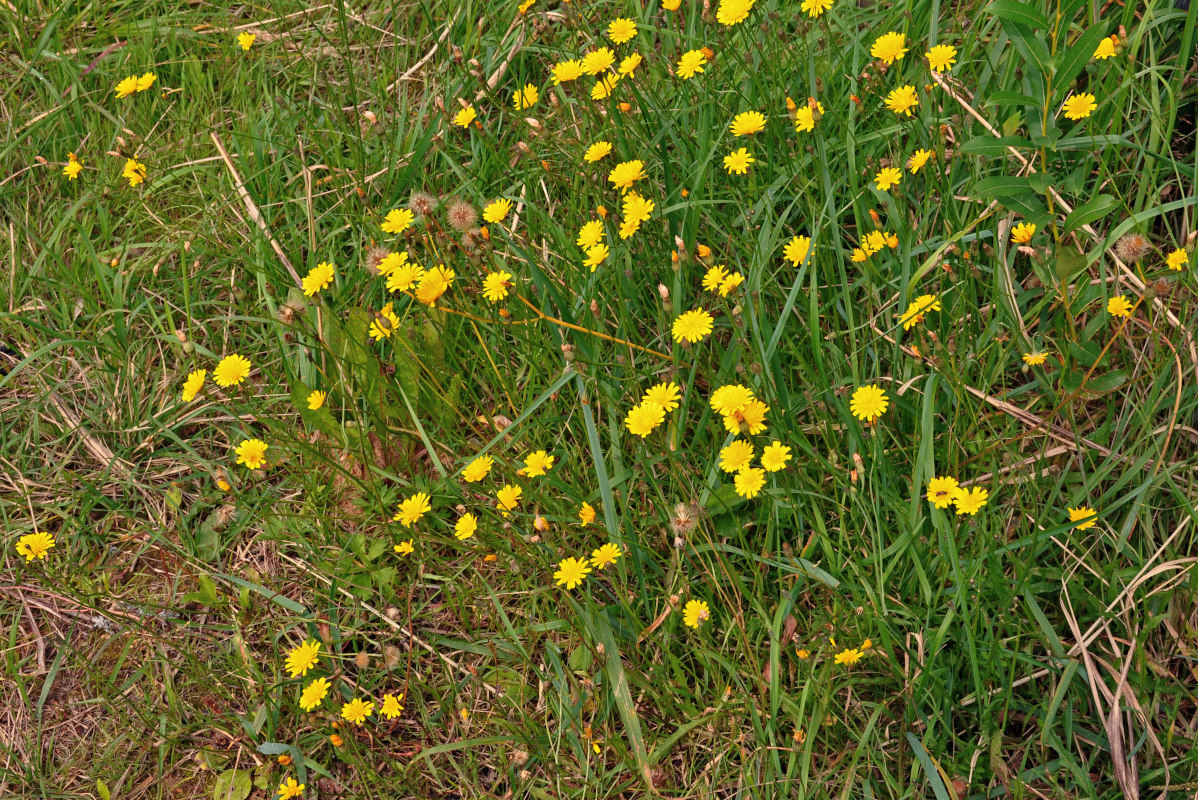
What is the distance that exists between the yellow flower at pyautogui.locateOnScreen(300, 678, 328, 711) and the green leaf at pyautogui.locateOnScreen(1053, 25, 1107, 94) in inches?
69.0

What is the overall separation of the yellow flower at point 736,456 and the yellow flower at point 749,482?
15 millimetres

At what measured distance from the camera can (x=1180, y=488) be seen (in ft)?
5.99

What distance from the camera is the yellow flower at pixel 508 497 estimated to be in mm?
1974

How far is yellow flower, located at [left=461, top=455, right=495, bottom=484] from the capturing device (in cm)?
203

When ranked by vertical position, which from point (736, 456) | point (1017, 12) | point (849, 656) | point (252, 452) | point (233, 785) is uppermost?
point (1017, 12)

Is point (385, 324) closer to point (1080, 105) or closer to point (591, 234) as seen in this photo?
point (591, 234)

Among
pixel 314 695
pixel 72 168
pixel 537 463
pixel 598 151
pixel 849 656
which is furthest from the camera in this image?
pixel 72 168

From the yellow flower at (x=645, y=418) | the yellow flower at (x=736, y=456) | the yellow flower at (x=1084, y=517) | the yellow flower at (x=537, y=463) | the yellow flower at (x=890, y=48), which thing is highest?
the yellow flower at (x=890, y=48)

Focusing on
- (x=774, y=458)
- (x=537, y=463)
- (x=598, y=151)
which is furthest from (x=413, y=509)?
(x=598, y=151)

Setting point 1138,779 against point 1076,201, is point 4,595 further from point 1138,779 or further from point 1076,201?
point 1076,201

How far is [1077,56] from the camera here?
5.65 ft

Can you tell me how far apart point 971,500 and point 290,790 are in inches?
54.2

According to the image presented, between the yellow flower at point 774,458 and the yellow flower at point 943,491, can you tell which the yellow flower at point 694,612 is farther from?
the yellow flower at point 943,491

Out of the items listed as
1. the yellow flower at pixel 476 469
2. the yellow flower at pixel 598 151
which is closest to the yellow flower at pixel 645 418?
the yellow flower at pixel 476 469
